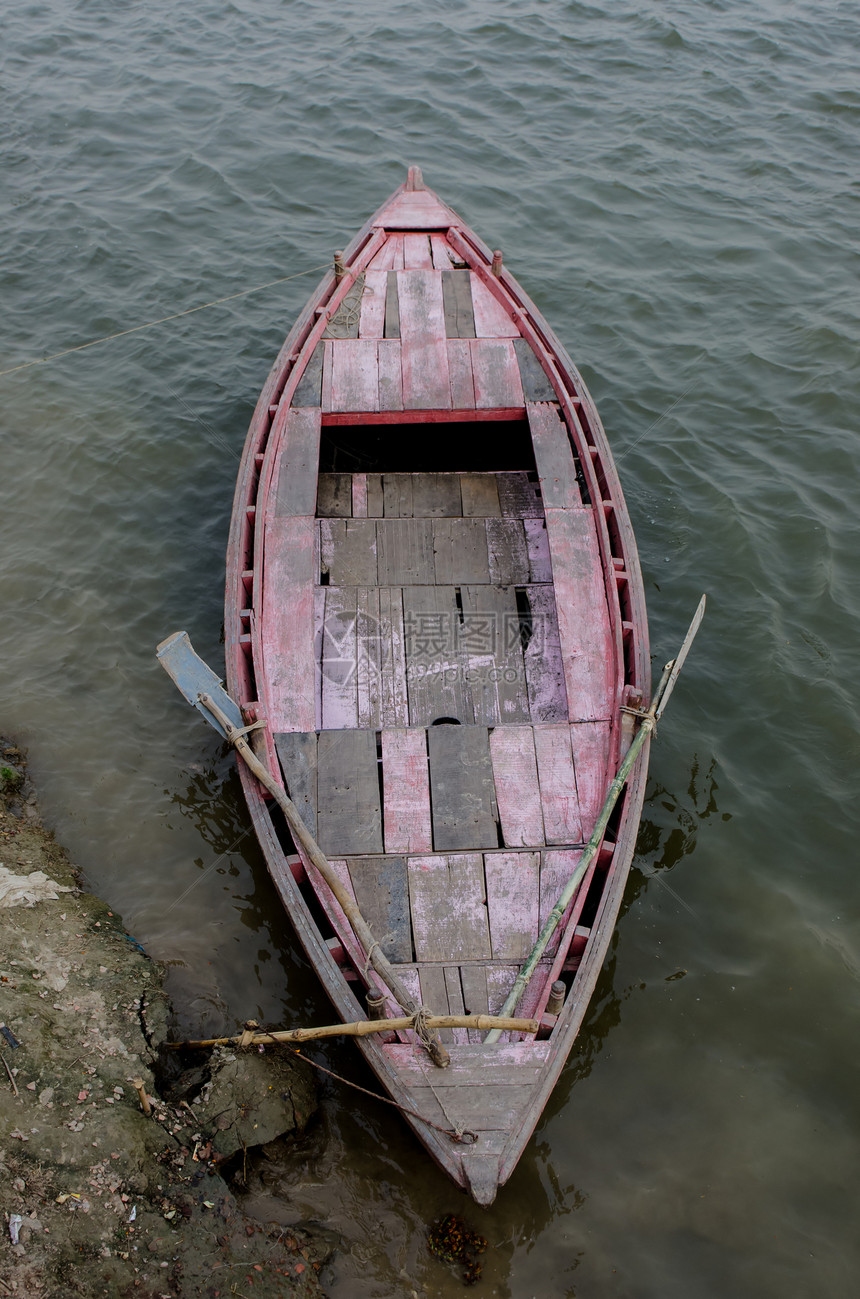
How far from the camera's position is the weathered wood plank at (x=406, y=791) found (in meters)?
6.27

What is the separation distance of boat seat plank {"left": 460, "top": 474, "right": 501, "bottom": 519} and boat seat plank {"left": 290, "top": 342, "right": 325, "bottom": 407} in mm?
1668

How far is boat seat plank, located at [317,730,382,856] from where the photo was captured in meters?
6.22

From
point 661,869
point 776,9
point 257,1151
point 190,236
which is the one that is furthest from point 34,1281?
point 776,9

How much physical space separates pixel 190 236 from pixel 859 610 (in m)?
11.7

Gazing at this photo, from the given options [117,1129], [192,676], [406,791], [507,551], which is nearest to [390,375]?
[507,551]

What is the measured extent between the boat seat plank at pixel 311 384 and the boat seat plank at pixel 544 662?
2.82 m

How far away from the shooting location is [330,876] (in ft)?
17.7

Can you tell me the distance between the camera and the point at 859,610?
899cm

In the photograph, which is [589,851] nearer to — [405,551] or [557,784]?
[557,784]

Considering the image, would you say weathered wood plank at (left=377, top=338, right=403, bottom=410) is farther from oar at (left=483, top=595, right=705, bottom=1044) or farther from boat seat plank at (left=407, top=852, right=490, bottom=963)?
boat seat plank at (left=407, top=852, right=490, bottom=963)

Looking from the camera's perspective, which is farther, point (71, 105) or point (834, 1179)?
point (71, 105)

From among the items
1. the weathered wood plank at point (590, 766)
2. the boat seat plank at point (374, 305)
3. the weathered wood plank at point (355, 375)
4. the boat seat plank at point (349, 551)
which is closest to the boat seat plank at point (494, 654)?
the weathered wood plank at point (590, 766)

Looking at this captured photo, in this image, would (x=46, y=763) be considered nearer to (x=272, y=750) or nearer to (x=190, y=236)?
(x=272, y=750)

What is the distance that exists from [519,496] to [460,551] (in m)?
1.01
